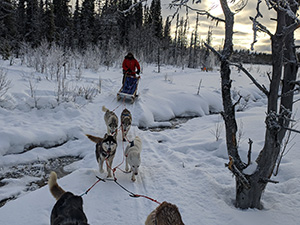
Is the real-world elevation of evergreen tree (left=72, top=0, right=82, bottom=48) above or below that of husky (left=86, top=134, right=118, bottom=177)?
above

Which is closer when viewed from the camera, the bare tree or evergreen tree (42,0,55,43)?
the bare tree

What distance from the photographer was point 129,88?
8.91m

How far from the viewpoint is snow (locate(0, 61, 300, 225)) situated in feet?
9.05

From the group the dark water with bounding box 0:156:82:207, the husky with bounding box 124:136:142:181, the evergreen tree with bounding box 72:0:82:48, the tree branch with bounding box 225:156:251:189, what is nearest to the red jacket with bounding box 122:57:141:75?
the dark water with bounding box 0:156:82:207

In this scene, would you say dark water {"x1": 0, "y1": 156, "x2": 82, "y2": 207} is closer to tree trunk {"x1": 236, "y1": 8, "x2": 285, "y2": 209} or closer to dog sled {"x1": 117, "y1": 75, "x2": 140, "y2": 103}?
tree trunk {"x1": 236, "y1": 8, "x2": 285, "y2": 209}

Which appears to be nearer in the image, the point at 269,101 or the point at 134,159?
the point at 269,101

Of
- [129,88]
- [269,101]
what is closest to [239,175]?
[269,101]

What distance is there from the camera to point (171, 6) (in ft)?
9.98

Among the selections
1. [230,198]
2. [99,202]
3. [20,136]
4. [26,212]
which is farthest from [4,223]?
[230,198]

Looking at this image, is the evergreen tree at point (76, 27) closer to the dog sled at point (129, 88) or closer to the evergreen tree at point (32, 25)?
the evergreen tree at point (32, 25)

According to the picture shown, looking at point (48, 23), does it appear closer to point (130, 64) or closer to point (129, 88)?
point (130, 64)

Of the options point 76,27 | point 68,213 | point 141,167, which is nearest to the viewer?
point 68,213

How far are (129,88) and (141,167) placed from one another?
519 centimetres

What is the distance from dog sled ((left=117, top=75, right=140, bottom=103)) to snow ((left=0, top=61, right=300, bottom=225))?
2.03 feet
